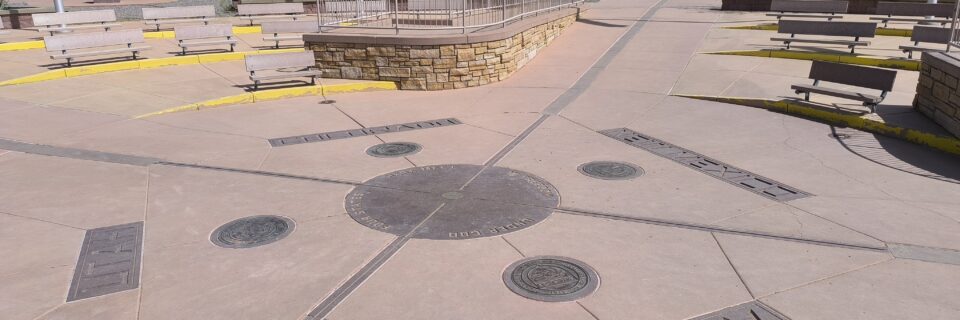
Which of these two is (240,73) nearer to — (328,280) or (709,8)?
(328,280)

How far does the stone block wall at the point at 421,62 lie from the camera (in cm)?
1093

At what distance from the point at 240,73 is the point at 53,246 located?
7.88 meters

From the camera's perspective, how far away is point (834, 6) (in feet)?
55.5

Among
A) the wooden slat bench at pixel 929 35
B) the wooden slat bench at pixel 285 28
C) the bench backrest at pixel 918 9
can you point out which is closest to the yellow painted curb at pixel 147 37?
the wooden slat bench at pixel 285 28

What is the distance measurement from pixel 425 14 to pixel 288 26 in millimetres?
4107

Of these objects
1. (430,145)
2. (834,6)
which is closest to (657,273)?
(430,145)

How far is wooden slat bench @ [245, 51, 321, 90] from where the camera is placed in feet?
34.4

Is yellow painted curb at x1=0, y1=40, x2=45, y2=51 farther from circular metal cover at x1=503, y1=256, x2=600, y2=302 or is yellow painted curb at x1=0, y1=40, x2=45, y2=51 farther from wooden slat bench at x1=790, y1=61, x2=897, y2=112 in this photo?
wooden slat bench at x1=790, y1=61, x2=897, y2=112

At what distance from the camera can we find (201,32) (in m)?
13.2

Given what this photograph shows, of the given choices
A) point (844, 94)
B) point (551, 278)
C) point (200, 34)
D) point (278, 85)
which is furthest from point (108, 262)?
point (200, 34)

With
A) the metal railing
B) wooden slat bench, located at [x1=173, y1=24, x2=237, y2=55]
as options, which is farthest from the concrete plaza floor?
wooden slat bench, located at [x1=173, y1=24, x2=237, y2=55]

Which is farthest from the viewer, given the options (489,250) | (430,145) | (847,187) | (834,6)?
(834,6)

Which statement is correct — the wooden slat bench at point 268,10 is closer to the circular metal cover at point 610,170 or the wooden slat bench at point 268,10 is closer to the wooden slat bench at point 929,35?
the circular metal cover at point 610,170

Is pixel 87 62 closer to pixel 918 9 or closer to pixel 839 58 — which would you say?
pixel 839 58
